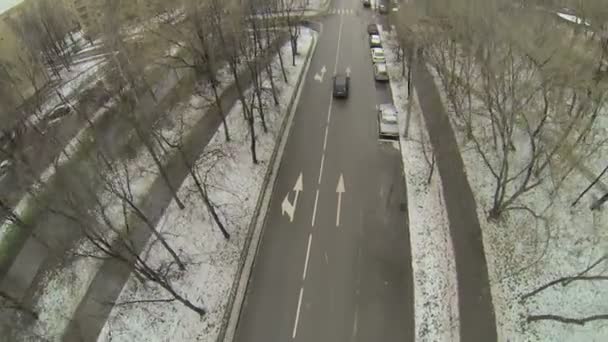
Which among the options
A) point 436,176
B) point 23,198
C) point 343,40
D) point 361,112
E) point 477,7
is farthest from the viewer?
Result: point 343,40

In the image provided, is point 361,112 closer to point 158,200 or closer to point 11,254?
point 158,200

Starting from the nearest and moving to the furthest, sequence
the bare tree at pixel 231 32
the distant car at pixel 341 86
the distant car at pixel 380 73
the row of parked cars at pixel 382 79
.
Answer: the bare tree at pixel 231 32 < the row of parked cars at pixel 382 79 < the distant car at pixel 341 86 < the distant car at pixel 380 73

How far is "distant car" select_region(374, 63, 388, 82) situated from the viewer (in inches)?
1256

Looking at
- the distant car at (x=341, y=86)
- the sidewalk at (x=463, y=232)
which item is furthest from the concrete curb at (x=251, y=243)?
the sidewalk at (x=463, y=232)

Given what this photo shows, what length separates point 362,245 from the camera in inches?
756

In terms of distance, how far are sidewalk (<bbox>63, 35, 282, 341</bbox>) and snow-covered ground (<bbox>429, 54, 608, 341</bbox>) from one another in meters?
17.4

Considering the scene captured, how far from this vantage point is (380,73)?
32.2 m

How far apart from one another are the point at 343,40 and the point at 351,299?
28.9 metres

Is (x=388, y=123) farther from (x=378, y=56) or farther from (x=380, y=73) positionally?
(x=378, y=56)

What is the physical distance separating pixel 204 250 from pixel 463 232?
13341 millimetres

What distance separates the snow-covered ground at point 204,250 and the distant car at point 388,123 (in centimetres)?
757

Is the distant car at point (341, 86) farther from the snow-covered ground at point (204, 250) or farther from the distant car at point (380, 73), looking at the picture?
the snow-covered ground at point (204, 250)

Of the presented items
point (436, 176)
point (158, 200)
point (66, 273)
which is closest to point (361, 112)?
point (436, 176)

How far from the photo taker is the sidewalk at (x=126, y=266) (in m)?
17.0
